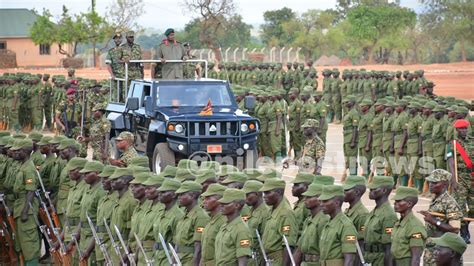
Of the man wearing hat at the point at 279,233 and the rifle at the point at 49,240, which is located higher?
the man wearing hat at the point at 279,233

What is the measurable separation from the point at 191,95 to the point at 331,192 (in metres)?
10.0

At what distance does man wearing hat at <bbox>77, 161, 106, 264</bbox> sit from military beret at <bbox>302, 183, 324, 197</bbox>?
2.99 meters

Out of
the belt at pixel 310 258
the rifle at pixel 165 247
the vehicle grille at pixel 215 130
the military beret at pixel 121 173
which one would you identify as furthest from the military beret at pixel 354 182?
the vehicle grille at pixel 215 130

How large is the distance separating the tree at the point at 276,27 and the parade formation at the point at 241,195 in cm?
6112

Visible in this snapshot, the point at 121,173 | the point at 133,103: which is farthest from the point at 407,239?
the point at 133,103

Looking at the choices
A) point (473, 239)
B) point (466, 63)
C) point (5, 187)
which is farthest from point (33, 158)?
point (466, 63)

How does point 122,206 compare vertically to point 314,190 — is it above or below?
below

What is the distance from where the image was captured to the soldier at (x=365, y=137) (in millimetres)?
23047

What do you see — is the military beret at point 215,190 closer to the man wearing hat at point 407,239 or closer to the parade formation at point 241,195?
the parade formation at point 241,195

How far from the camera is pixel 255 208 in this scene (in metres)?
12.4

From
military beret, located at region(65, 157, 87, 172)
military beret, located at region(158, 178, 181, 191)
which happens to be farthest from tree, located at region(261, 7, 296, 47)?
military beret, located at region(158, 178, 181, 191)

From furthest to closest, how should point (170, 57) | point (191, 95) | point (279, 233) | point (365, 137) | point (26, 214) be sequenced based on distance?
1. point (365, 137)
2. point (170, 57)
3. point (191, 95)
4. point (26, 214)
5. point (279, 233)

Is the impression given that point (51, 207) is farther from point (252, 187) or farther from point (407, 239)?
point (407, 239)

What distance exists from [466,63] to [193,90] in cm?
→ 5062
